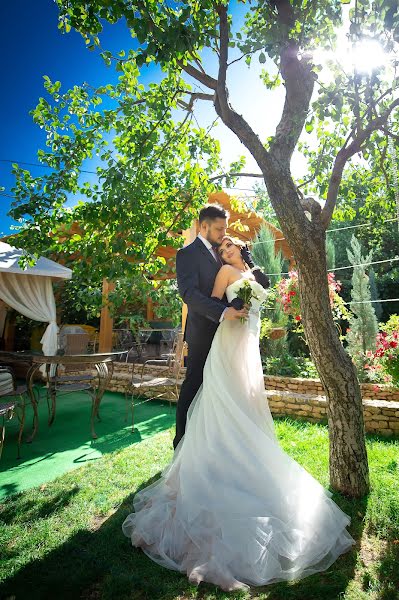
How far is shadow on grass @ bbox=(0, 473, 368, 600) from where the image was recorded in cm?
158

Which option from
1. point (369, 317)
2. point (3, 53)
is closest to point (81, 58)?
point (3, 53)

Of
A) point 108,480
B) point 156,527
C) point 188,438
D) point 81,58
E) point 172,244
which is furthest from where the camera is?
point 81,58

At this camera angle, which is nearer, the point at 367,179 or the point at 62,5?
the point at 62,5

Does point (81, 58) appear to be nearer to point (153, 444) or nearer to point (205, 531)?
point (153, 444)

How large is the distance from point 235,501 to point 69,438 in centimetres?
321

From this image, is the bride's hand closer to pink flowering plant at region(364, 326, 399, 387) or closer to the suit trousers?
the suit trousers

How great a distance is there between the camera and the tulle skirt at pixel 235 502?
5.47 ft

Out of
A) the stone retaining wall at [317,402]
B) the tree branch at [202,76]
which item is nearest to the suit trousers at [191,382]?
the tree branch at [202,76]

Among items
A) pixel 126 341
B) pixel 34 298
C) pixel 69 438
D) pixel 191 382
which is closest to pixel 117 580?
pixel 191 382

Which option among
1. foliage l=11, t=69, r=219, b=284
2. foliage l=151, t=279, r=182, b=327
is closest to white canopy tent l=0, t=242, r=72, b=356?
foliage l=151, t=279, r=182, b=327

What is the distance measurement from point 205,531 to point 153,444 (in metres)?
2.32

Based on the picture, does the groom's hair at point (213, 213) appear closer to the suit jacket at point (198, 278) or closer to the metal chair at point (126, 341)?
the suit jacket at point (198, 278)

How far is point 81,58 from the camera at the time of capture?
15.7ft

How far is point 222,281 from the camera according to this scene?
2586 mm
